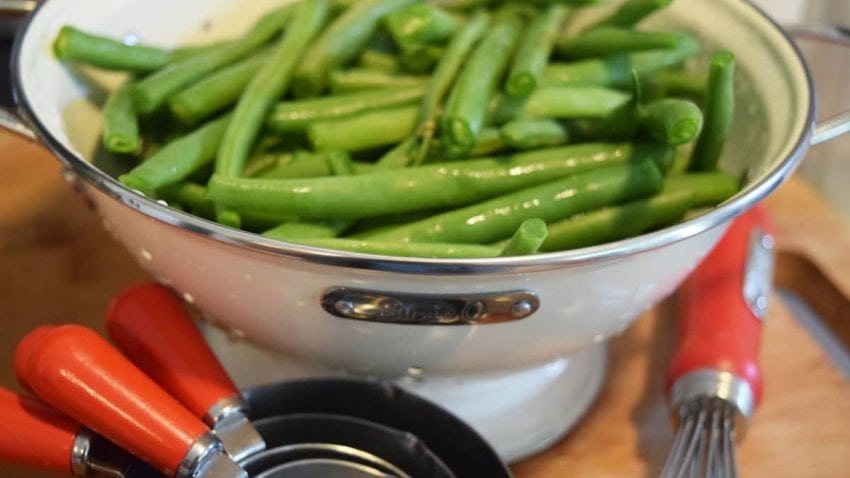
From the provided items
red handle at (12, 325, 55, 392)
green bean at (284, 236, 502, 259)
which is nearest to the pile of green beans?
green bean at (284, 236, 502, 259)

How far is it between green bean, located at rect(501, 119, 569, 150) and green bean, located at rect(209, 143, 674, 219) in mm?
10

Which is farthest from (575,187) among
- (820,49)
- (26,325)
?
(820,49)

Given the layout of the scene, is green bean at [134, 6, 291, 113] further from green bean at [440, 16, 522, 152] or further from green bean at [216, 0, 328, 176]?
green bean at [440, 16, 522, 152]

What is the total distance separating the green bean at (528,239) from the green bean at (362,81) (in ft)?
0.85

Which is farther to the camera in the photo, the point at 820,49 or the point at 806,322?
the point at 820,49

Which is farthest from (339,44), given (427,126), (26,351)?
(26,351)

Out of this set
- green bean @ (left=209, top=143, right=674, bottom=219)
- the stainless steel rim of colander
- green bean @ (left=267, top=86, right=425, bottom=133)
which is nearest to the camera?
the stainless steel rim of colander

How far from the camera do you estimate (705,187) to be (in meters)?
0.65

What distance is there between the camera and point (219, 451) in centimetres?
52

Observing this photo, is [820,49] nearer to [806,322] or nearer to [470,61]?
[806,322]

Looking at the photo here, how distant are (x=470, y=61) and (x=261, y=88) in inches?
6.8

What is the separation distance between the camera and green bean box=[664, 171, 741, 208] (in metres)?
0.65

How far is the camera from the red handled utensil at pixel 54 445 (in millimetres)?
545

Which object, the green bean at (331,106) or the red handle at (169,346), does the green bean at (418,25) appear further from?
the red handle at (169,346)
